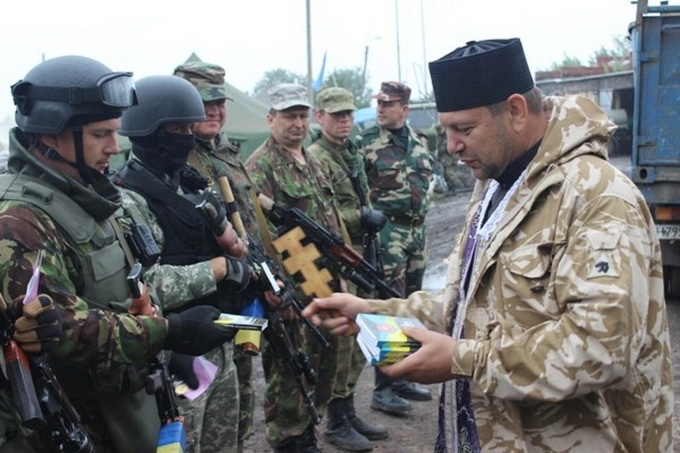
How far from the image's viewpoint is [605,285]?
6.93 ft

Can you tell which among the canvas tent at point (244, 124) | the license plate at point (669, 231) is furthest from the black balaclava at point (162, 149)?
the canvas tent at point (244, 124)

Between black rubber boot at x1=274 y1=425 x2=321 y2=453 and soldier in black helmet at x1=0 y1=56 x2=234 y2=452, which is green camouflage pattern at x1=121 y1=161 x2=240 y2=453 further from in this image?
black rubber boot at x1=274 y1=425 x2=321 y2=453

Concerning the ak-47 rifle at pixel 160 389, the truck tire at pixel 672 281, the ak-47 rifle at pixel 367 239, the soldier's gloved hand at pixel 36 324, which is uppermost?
the soldier's gloved hand at pixel 36 324

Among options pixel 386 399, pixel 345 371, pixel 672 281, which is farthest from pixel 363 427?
pixel 672 281

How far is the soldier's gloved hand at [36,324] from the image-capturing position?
2.36 m

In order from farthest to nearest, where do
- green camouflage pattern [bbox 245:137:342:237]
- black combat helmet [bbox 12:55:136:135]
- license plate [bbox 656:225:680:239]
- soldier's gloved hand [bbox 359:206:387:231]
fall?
license plate [bbox 656:225:680:239] < soldier's gloved hand [bbox 359:206:387:231] < green camouflage pattern [bbox 245:137:342:237] < black combat helmet [bbox 12:55:136:135]

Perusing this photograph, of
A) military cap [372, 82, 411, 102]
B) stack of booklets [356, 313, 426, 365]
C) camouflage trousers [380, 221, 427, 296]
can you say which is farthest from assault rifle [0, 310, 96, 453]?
military cap [372, 82, 411, 102]

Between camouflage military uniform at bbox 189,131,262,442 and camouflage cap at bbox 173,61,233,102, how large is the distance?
10.1 inches

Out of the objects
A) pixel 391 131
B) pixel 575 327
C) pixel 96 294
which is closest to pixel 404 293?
pixel 391 131

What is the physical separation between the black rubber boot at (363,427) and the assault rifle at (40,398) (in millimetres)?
3310

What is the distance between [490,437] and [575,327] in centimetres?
49

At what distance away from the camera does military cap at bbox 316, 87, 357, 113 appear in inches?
239

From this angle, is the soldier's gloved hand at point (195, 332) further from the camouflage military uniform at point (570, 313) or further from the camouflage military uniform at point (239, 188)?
the camouflage military uniform at point (239, 188)

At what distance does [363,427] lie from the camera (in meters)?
5.67
